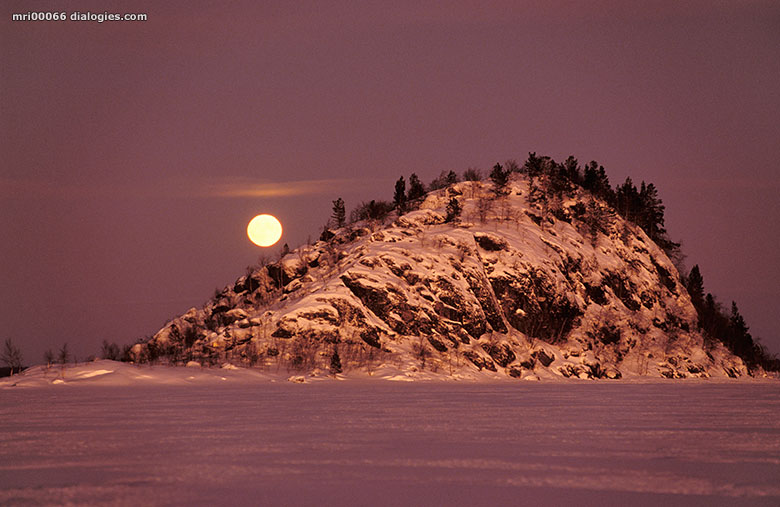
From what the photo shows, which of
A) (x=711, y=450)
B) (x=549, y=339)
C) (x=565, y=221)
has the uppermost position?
(x=565, y=221)

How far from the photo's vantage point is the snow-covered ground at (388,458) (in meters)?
8.35

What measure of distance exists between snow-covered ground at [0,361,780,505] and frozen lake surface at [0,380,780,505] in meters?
0.03

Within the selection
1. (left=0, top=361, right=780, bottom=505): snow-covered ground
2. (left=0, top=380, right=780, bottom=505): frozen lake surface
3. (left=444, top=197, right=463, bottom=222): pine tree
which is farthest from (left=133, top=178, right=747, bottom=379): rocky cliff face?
(left=0, top=380, right=780, bottom=505): frozen lake surface

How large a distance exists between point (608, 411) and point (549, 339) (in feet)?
221

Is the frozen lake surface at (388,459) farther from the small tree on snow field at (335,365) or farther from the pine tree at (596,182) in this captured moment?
the pine tree at (596,182)

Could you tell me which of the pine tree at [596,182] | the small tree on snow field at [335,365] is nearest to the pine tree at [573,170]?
the pine tree at [596,182]

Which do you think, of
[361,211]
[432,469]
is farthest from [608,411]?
[361,211]

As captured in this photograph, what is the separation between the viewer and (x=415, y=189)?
11469cm

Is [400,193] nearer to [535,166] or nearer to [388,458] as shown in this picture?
[535,166]

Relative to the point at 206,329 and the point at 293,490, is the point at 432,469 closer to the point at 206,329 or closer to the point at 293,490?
the point at 293,490

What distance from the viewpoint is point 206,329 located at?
83375 mm

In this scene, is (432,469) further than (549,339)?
No

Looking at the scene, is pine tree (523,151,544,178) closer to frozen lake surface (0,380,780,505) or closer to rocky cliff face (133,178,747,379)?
rocky cliff face (133,178,747,379)

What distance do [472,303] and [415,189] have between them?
1488 inches
